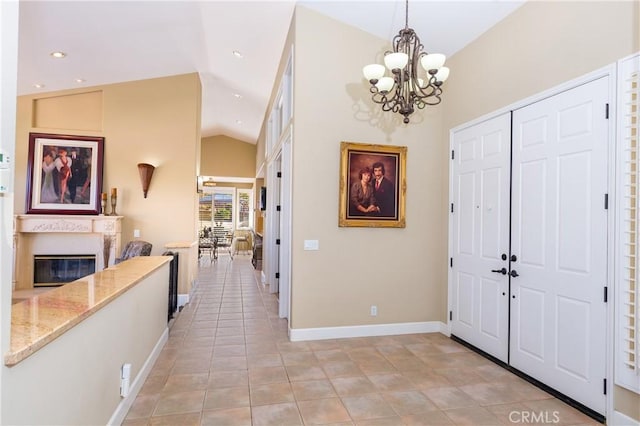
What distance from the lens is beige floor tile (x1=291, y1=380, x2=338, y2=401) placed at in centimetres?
270

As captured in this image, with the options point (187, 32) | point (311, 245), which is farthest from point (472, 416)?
point (187, 32)

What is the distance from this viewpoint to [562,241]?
275cm

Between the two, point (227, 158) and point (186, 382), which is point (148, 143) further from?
point (227, 158)

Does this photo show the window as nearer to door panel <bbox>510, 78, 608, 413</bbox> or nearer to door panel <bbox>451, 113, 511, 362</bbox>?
door panel <bbox>451, 113, 511, 362</bbox>

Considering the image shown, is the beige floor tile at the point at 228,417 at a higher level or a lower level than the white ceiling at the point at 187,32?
lower

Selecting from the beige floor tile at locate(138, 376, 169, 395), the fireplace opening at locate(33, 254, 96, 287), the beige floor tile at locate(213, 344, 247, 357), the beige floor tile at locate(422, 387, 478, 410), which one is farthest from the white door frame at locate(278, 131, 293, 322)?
the fireplace opening at locate(33, 254, 96, 287)

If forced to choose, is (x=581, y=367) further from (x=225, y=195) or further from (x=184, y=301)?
(x=225, y=195)

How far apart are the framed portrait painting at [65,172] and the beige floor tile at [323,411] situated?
16.8 feet

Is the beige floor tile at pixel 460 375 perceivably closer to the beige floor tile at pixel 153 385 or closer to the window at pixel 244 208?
the beige floor tile at pixel 153 385

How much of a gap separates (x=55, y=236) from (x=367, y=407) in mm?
5885

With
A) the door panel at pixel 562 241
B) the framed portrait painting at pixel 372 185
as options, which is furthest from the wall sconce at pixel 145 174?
the door panel at pixel 562 241

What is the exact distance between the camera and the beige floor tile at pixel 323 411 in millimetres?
2373

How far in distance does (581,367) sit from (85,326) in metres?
3.32

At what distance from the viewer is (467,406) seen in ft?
8.46
